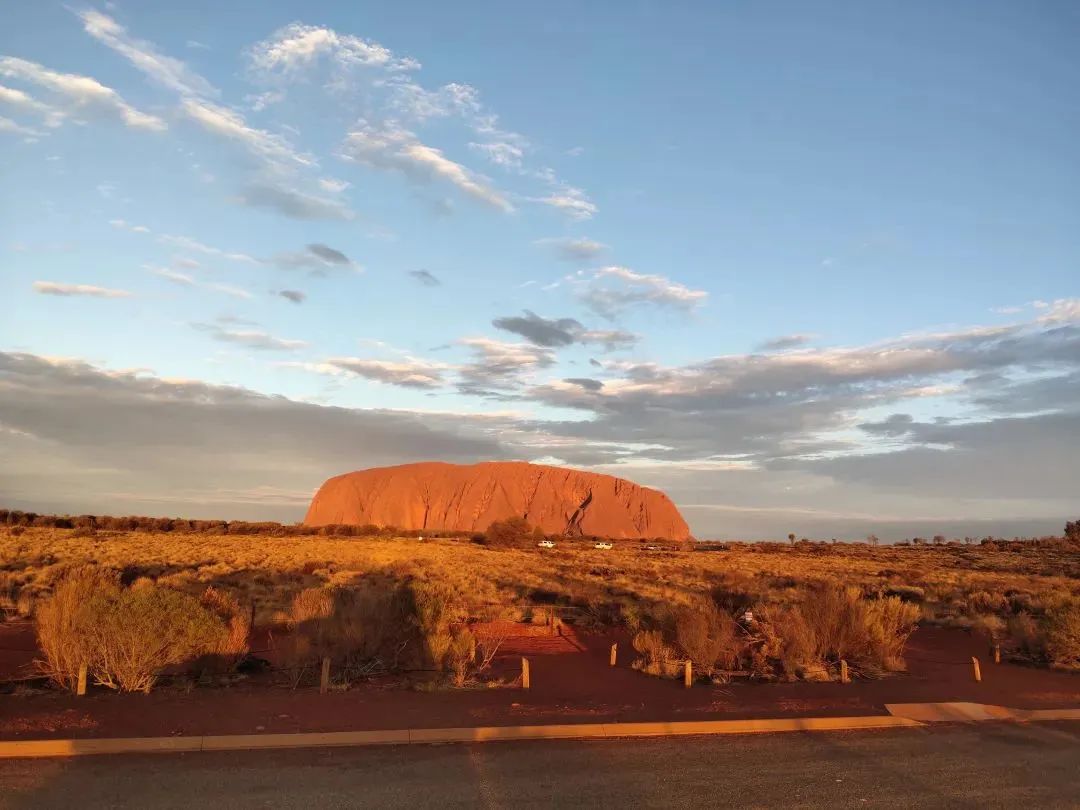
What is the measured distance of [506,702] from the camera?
11227 mm

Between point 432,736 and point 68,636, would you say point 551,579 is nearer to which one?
point 68,636

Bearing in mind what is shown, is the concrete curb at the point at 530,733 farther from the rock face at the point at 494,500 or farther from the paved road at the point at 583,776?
the rock face at the point at 494,500

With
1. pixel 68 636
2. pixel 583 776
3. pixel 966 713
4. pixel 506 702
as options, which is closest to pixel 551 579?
pixel 506 702

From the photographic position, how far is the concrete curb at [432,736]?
8164 mm

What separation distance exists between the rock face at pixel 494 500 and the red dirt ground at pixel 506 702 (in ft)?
329

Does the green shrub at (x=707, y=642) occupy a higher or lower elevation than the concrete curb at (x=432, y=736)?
higher

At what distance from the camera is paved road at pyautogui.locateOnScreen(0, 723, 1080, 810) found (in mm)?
6879

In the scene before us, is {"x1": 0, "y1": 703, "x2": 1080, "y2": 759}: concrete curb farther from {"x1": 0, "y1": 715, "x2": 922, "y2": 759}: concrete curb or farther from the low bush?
the low bush

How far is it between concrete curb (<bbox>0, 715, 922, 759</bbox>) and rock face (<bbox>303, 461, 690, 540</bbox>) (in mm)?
103955

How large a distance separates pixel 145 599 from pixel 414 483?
11680cm

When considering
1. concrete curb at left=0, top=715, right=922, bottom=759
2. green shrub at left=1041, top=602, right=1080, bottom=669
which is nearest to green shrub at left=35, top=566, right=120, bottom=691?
concrete curb at left=0, top=715, right=922, bottom=759

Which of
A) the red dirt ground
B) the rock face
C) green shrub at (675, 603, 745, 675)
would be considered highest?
the rock face

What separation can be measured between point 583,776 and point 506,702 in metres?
3.66

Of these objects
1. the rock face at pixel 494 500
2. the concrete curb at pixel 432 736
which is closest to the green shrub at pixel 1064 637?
the concrete curb at pixel 432 736
